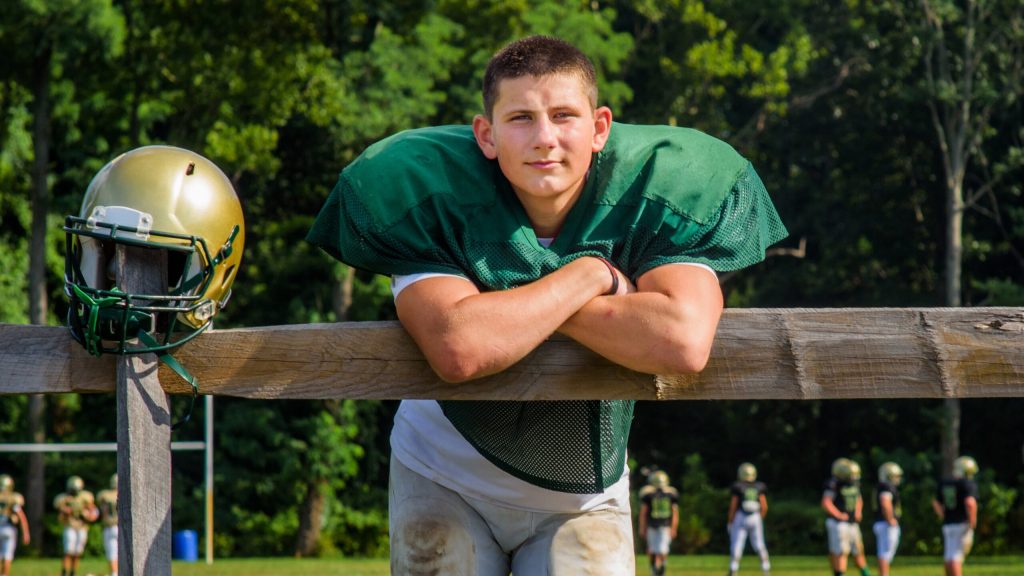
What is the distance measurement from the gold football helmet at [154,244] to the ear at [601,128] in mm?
878

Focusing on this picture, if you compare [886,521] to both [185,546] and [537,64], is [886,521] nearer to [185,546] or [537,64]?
[185,546]

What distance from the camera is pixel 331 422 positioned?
30.1 meters

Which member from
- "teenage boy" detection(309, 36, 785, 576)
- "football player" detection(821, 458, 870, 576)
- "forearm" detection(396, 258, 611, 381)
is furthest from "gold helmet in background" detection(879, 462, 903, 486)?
"forearm" detection(396, 258, 611, 381)

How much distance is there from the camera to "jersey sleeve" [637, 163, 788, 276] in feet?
10.6

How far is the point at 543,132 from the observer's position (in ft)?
10.3

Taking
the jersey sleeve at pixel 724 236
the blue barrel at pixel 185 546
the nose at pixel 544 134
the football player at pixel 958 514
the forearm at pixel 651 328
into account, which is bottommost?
the blue barrel at pixel 185 546

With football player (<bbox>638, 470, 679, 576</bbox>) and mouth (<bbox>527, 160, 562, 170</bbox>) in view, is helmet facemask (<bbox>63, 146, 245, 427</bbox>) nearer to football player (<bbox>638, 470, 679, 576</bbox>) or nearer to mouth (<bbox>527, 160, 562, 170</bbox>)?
mouth (<bbox>527, 160, 562, 170</bbox>)

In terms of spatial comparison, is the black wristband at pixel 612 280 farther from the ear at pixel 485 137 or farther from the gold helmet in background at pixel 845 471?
the gold helmet in background at pixel 845 471

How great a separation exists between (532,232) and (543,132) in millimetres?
245

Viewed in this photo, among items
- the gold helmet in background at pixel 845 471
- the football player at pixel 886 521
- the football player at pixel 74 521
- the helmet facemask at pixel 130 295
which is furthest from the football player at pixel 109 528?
the helmet facemask at pixel 130 295

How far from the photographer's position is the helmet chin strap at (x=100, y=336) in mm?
3062

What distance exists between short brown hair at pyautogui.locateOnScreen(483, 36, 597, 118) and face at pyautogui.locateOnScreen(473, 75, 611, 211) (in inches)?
0.7

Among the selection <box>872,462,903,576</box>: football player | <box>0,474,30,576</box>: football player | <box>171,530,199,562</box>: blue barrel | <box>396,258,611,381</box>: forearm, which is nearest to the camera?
<box>396,258,611,381</box>: forearm

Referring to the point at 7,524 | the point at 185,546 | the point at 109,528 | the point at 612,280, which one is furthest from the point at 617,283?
the point at 185,546
